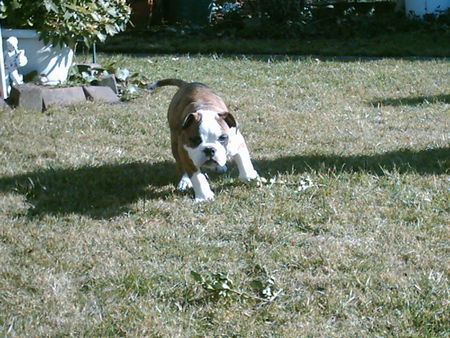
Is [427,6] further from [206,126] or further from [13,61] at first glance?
[206,126]

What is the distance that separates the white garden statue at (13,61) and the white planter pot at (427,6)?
8880 millimetres

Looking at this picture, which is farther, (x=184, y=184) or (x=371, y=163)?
(x=371, y=163)

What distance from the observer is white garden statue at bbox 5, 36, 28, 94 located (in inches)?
328

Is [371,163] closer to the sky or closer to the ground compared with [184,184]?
closer to the sky

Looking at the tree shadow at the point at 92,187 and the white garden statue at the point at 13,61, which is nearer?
the tree shadow at the point at 92,187

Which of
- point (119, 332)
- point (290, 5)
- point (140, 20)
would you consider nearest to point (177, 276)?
point (119, 332)

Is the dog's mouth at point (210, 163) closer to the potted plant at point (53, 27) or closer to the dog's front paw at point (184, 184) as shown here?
the dog's front paw at point (184, 184)

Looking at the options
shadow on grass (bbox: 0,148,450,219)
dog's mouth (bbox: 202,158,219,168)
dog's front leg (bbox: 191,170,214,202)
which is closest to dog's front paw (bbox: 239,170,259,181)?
shadow on grass (bbox: 0,148,450,219)

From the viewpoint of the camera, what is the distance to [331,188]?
5.38 meters

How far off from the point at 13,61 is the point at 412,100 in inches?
179

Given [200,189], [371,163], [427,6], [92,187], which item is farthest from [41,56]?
[427,6]

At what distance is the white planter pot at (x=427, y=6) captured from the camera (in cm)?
1468

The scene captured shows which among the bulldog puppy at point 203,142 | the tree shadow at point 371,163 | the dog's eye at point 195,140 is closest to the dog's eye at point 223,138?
the bulldog puppy at point 203,142

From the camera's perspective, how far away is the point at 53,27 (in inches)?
328
